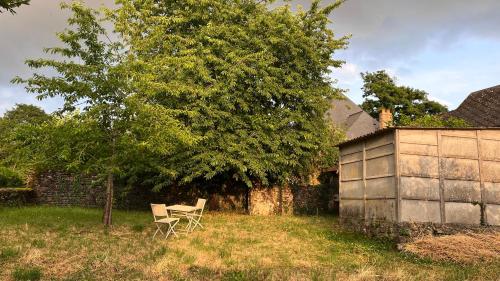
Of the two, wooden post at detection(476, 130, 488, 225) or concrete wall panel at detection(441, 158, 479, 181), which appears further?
concrete wall panel at detection(441, 158, 479, 181)

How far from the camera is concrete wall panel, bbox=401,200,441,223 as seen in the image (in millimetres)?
11383

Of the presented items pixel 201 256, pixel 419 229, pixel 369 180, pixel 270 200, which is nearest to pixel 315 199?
pixel 270 200

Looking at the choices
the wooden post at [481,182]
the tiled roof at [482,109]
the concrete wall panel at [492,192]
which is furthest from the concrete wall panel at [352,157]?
the tiled roof at [482,109]

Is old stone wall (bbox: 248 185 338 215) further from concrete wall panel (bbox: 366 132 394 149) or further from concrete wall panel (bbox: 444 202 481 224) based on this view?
concrete wall panel (bbox: 444 202 481 224)

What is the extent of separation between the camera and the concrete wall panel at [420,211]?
11.4 m

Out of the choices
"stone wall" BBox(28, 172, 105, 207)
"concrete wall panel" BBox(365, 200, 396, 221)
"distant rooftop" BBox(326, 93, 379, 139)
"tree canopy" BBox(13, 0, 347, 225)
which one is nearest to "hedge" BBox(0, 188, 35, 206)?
"stone wall" BBox(28, 172, 105, 207)

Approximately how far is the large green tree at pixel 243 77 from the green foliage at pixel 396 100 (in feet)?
69.3

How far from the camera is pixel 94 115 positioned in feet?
39.6

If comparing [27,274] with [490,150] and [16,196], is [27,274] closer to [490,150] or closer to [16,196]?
[490,150]

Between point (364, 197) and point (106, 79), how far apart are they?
8.73m

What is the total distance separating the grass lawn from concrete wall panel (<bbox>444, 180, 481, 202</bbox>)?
2.24 meters

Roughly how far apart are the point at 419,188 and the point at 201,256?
254 inches

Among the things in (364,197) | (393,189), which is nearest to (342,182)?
(364,197)

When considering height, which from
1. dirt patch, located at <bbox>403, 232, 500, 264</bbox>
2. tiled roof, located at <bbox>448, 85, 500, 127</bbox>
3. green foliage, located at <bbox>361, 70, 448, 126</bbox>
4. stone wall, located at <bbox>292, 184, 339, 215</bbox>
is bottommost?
dirt patch, located at <bbox>403, 232, 500, 264</bbox>
